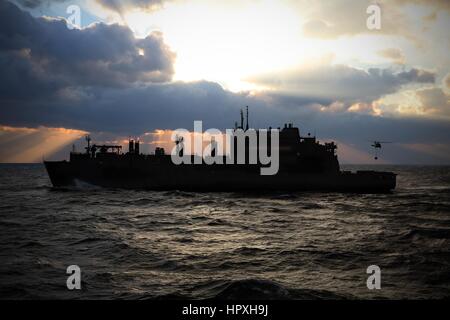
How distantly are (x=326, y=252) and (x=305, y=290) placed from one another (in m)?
5.21

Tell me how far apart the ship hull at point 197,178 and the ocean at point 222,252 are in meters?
13.6

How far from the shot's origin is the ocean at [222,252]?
9945 millimetres

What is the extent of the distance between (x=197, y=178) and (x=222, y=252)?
92.0 feet

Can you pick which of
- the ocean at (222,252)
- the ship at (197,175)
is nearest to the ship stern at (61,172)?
the ship at (197,175)

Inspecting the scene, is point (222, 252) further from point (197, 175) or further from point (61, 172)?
point (61, 172)

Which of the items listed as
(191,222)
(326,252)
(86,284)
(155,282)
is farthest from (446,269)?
(191,222)

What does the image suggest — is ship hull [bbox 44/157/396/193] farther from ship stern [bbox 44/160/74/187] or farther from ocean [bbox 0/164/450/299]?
ocean [bbox 0/164/450/299]

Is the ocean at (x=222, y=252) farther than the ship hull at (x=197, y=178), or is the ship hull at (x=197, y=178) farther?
the ship hull at (x=197, y=178)

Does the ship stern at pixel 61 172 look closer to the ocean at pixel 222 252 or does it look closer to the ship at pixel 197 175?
the ship at pixel 197 175

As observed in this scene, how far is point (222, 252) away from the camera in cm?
1448

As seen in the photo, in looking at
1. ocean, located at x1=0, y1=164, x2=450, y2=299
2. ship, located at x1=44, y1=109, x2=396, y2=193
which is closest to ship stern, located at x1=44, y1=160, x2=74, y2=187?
ship, located at x1=44, y1=109, x2=396, y2=193

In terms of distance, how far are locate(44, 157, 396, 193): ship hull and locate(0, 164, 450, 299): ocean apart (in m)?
13.6

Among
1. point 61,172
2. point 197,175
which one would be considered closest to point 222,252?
point 197,175
